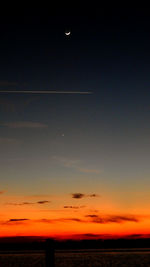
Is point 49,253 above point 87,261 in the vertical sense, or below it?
above

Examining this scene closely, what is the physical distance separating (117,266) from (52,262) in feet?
46.0

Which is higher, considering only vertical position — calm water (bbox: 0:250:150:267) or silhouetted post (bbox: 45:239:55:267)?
silhouetted post (bbox: 45:239:55:267)

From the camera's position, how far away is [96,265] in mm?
21531

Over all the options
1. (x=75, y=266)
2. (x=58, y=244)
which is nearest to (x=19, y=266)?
(x=75, y=266)

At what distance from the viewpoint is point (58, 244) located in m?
9.07

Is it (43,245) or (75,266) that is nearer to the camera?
(43,245)

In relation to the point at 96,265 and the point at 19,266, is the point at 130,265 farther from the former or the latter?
the point at 19,266

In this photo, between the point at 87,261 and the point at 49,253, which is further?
the point at 87,261

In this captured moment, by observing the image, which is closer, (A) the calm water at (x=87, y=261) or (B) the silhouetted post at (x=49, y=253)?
(B) the silhouetted post at (x=49, y=253)

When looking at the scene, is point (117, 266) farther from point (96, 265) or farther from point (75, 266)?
point (75, 266)

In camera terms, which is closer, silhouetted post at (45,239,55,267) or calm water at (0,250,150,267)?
silhouetted post at (45,239,55,267)

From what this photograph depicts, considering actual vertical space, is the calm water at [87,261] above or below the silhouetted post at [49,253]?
below

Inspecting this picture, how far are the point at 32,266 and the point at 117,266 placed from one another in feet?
17.7

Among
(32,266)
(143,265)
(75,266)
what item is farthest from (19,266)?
(143,265)
